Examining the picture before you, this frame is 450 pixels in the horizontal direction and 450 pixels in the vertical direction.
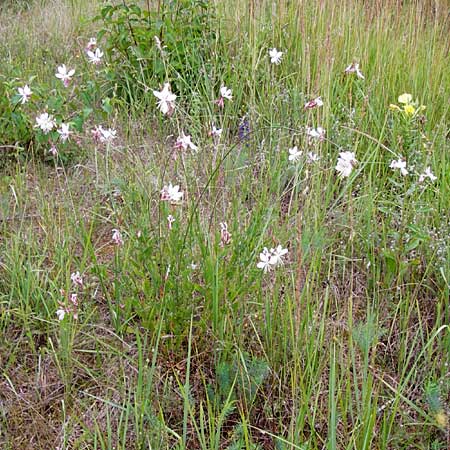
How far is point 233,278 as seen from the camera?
178cm

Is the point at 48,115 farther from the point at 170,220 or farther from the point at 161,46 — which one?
the point at 170,220

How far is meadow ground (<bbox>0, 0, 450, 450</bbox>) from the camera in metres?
1.57

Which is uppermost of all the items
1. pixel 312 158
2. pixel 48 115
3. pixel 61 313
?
pixel 312 158

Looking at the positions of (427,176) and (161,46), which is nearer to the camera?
(427,176)

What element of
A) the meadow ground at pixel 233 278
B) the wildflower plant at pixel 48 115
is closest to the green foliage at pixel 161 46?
the meadow ground at pixel 233 278

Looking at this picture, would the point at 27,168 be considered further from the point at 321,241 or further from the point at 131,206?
the point at 321,241

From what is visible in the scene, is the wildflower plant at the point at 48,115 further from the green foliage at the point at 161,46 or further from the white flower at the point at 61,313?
the white flower at the point at 61,313

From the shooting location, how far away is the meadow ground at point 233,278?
1.57 metres

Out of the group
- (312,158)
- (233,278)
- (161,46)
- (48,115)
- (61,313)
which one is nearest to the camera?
(61,313)

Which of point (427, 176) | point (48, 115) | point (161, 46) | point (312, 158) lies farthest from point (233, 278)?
point (161, 46)

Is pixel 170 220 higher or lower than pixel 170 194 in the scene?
lower

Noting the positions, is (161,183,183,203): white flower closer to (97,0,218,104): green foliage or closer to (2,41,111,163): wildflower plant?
(2,41,111,163): wildflower plant

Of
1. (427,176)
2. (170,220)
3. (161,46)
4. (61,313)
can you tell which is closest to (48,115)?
(161,46)

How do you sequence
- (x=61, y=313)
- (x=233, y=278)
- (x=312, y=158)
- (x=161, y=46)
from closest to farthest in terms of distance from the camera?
(x=61, y=313)
(x=233, y=278)
(x=312, y=158)
(x=161, y=46)
